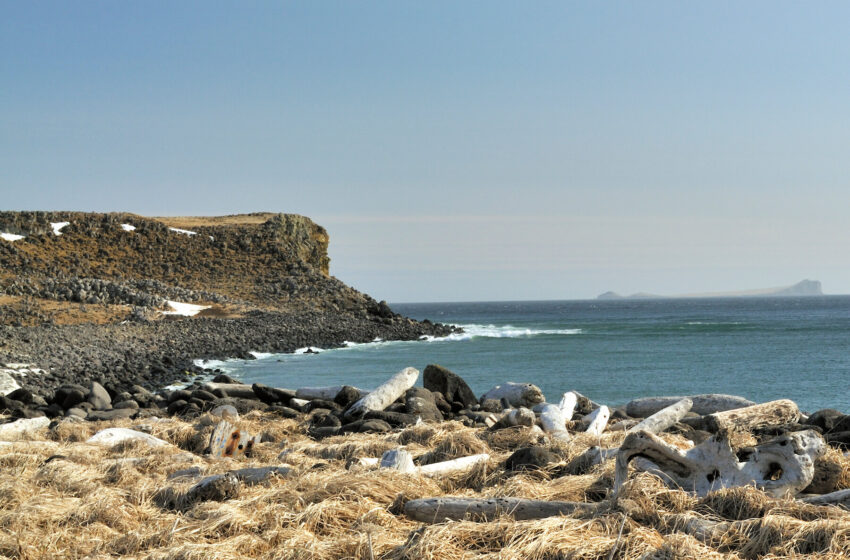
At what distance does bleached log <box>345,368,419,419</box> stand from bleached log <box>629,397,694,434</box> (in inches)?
181

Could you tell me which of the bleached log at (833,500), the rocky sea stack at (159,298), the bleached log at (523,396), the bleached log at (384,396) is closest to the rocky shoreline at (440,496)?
the bleached log at (833,500)

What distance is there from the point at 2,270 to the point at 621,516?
5836 centimetres

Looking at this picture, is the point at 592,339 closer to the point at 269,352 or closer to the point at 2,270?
the point at 269,352

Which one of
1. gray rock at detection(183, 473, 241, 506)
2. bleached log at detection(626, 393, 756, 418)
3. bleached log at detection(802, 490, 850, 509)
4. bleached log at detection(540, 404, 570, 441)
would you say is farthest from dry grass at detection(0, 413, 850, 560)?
bleached log at detection(626, 393, 756, 418)

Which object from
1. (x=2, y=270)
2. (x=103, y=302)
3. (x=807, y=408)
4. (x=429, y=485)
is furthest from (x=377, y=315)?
(x=429, y=485)

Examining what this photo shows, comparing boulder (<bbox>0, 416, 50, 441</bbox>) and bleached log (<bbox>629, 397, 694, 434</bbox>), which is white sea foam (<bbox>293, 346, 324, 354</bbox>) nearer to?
boulder (<bbox>0, 416, 50, 441</bbox>)

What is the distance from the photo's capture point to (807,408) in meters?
19.5

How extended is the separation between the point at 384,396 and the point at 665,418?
495cm

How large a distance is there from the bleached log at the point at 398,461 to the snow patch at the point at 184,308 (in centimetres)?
4592

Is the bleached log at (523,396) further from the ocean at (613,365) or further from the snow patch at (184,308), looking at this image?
the snow patch at (184,308)

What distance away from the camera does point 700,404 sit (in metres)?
12.8

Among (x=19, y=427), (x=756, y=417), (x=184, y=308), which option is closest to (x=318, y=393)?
(x=19, y=427)

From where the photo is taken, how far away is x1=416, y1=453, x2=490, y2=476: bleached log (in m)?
7.24

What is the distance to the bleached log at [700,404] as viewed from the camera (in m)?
12.5
